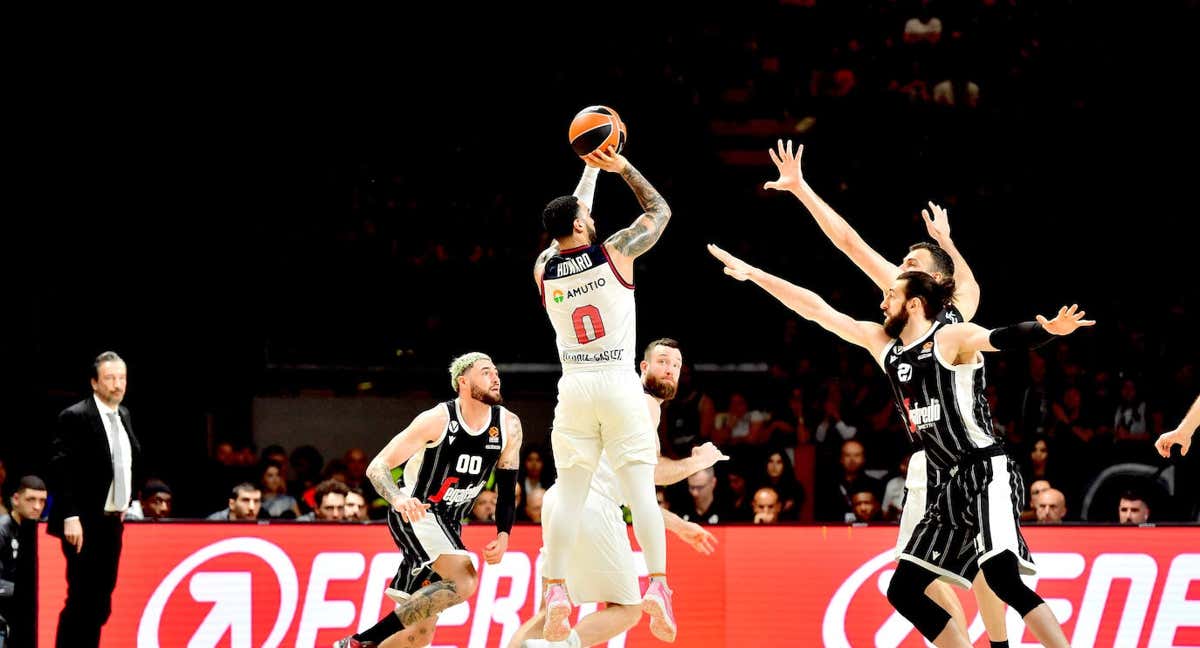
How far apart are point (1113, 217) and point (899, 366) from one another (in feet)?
33.5

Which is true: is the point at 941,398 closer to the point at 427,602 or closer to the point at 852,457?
the point at 427,602

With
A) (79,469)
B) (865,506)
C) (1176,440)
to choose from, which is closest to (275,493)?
(79,469)

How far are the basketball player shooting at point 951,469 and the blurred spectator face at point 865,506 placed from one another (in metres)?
4.33

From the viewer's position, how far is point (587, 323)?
7441 millimetres

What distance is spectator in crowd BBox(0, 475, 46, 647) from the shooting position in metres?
9.21

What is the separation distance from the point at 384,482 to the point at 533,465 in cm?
471

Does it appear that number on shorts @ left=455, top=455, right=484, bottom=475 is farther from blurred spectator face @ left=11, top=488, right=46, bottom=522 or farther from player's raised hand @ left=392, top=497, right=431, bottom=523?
blurred spectator face @ left=11, top=488, right=46, bottom=522

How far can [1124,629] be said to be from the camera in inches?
358

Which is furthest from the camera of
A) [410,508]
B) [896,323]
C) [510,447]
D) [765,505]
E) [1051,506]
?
[765,505]

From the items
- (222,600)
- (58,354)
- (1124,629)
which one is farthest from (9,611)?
(1124,629)

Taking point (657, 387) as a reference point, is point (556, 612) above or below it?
below

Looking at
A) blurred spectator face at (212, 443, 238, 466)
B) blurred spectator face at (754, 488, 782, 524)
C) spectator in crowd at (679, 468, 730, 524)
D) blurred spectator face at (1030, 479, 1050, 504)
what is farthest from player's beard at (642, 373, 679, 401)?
blurred spectator face at (212, 443, 238, 466)

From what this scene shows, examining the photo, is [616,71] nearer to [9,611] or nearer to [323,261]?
[323,261]

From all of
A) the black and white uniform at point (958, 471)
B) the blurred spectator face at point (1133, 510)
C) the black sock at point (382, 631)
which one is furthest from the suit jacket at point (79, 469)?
the blurred spectator face at point (1133, 510)
